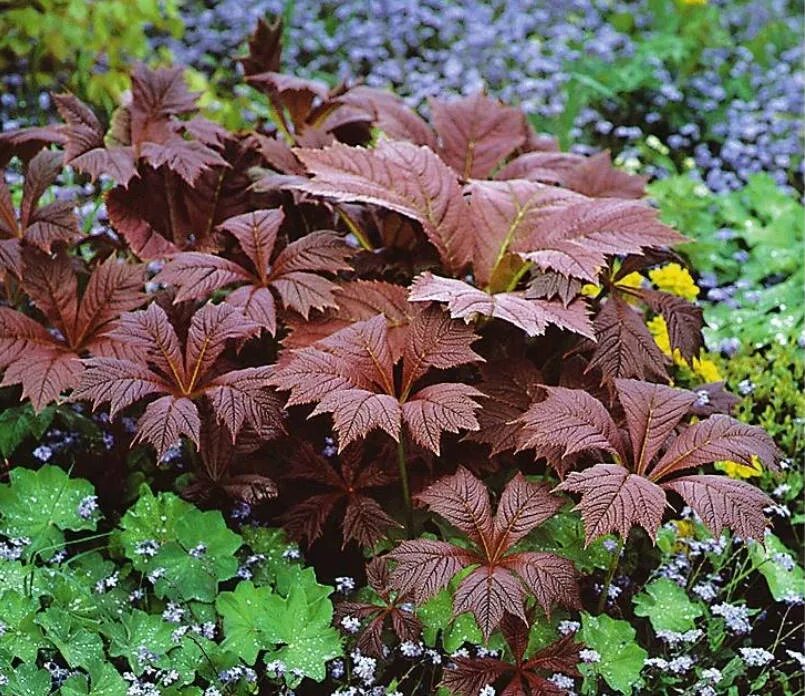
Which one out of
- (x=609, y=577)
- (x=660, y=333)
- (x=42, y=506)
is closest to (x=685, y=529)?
(x=609, y=577)

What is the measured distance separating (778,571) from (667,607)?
341 millimetres

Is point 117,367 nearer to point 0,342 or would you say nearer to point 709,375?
point 0,342

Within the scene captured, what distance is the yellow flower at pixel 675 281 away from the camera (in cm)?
299

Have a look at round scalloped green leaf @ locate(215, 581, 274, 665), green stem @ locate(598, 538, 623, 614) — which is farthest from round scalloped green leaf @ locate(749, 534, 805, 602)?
round scalloped green leaf @ locate(215, 581, 274, 665)

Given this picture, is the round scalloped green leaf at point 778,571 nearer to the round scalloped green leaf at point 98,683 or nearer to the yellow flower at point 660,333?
the yellow flower at point 660,333

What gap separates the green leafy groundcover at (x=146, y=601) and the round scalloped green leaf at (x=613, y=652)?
1.64 feet

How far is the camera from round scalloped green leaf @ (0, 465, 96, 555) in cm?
221

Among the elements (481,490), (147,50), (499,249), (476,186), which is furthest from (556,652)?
(147,50)

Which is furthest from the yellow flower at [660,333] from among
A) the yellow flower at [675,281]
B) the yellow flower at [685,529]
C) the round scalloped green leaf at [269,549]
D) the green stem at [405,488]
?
the round scalloped green leaf at [269,549]

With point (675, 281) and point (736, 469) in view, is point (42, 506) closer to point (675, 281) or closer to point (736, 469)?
point (736, 469)

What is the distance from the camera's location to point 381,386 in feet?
6.92

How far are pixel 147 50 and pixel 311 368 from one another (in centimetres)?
312

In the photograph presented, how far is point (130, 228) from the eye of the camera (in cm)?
251

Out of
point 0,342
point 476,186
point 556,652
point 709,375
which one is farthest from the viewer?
point 709,375
